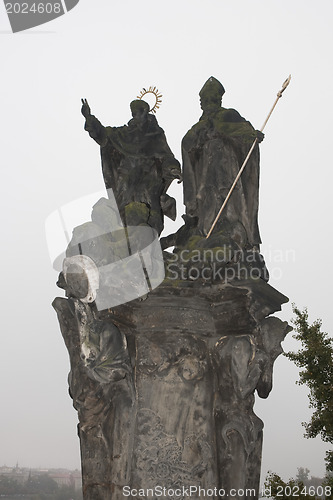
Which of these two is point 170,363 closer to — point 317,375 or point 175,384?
point 175,384

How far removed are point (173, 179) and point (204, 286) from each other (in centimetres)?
140

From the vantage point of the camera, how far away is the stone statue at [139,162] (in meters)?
5.42

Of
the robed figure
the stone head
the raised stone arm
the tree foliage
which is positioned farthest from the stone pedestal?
→ the tree foliage

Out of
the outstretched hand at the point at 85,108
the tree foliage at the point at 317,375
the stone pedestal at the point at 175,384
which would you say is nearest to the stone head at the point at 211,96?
the outstretched hand at the point at 85,108

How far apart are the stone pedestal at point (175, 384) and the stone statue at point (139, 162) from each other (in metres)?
1.11

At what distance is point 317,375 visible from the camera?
1388 centimetres

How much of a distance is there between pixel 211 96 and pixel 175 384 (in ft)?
9.55

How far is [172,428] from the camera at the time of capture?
4.29 meters

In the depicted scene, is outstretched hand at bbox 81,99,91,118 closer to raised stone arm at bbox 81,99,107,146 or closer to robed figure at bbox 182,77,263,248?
raised stone arm at bbox 81,99,107,146

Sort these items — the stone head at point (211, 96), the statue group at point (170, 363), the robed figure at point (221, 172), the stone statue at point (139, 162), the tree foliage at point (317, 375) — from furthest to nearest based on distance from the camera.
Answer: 1. the tree foliage at point (317, 375)
2. the stone head at point (211, 96)
3. the stone statue at point (139, 162)
4. the robed figure at point (221, 172)
5. the statue group at point (170, 363)

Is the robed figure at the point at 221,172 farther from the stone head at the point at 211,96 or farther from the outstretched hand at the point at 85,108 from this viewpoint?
the outstretched hand at the point at 85,108

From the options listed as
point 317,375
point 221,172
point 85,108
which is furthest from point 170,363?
point 317,375

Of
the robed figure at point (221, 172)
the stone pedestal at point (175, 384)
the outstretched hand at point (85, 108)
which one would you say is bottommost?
the stone pedestal at point (175, 384)

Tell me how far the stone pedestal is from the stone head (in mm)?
2048
